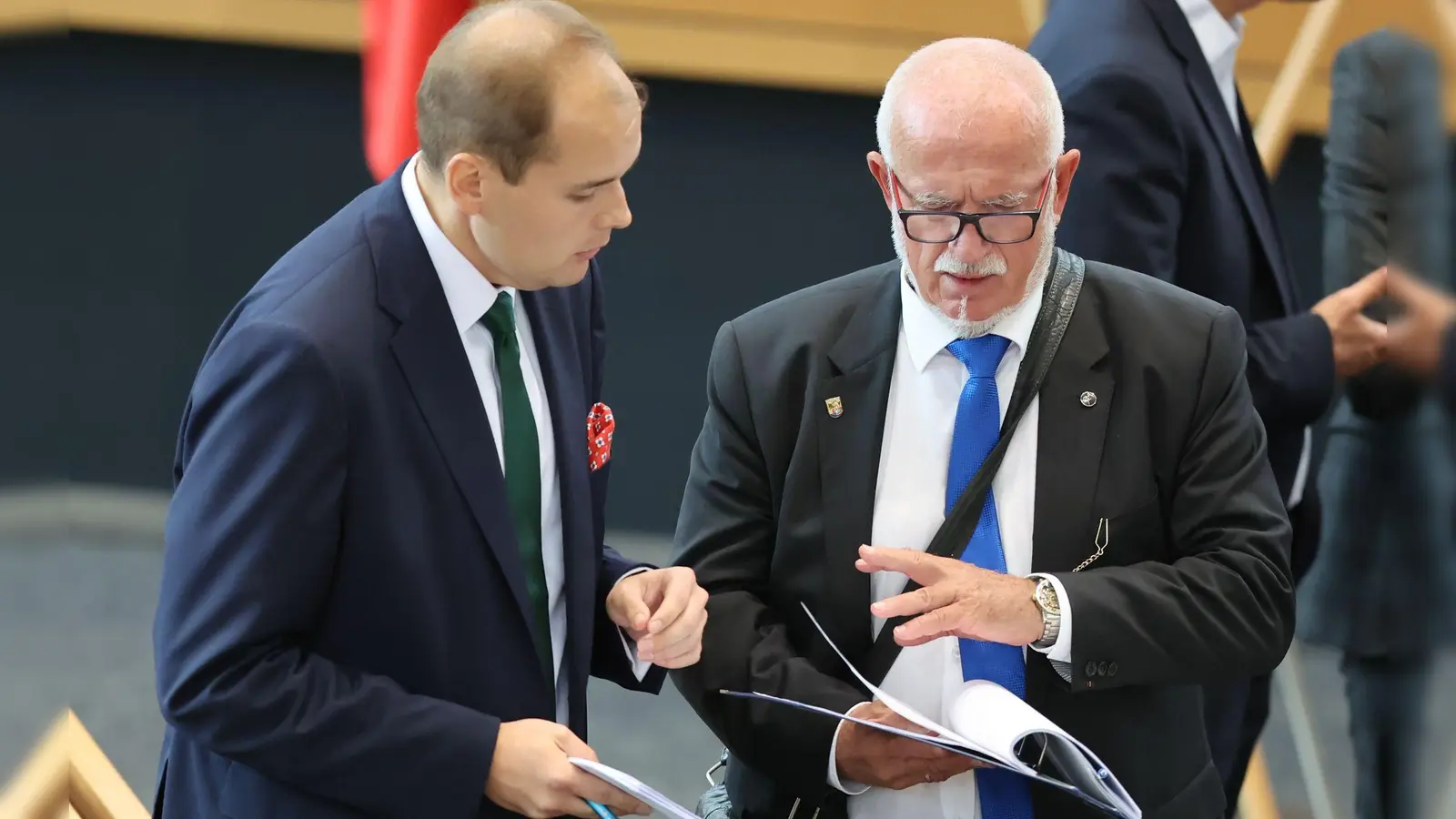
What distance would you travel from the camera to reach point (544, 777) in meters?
1.71

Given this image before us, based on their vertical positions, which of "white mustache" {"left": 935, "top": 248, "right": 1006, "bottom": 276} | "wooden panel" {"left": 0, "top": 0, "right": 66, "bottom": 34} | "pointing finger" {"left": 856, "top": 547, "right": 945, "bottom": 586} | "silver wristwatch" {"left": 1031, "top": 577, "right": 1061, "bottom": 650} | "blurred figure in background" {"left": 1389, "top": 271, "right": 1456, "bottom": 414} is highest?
"wooden panel" {"left": 0, "top": 0, "right": 66, "bottom": 34}

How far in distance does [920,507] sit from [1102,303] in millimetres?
359

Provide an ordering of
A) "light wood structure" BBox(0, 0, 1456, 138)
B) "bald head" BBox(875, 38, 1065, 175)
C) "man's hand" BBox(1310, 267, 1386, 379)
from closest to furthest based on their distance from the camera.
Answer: "bald head" BBox(875, 38, 1065, 175) < "man's hand" BBox(1310, 267, 1386, 379) < "light wood structure" BBox(0, 0, 1456, 138)

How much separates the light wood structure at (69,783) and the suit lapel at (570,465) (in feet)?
3.89

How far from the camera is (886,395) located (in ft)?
6.87

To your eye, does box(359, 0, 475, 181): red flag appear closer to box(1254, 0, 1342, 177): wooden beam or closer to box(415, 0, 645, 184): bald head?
box(415, 0, 645, 184): bald head

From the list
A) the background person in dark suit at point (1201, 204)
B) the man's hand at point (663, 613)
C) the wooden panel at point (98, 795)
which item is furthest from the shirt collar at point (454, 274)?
the wooden panel at point (98, 795)

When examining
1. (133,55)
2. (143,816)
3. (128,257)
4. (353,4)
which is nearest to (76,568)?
(128,257)

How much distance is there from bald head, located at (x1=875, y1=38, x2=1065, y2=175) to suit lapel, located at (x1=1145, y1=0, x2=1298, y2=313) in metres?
0.79

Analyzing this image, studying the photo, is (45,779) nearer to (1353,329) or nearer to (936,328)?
(936,328)

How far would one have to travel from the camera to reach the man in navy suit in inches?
64.7

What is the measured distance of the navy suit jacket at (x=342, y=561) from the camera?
1638mm

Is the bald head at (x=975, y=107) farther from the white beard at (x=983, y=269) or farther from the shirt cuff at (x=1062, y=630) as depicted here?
the shirt cuff at (x=1062, y=630)

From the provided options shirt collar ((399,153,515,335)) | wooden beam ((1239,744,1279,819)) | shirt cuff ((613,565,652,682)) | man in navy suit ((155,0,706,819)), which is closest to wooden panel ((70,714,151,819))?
man in navy suit ((155,0,706,819))
